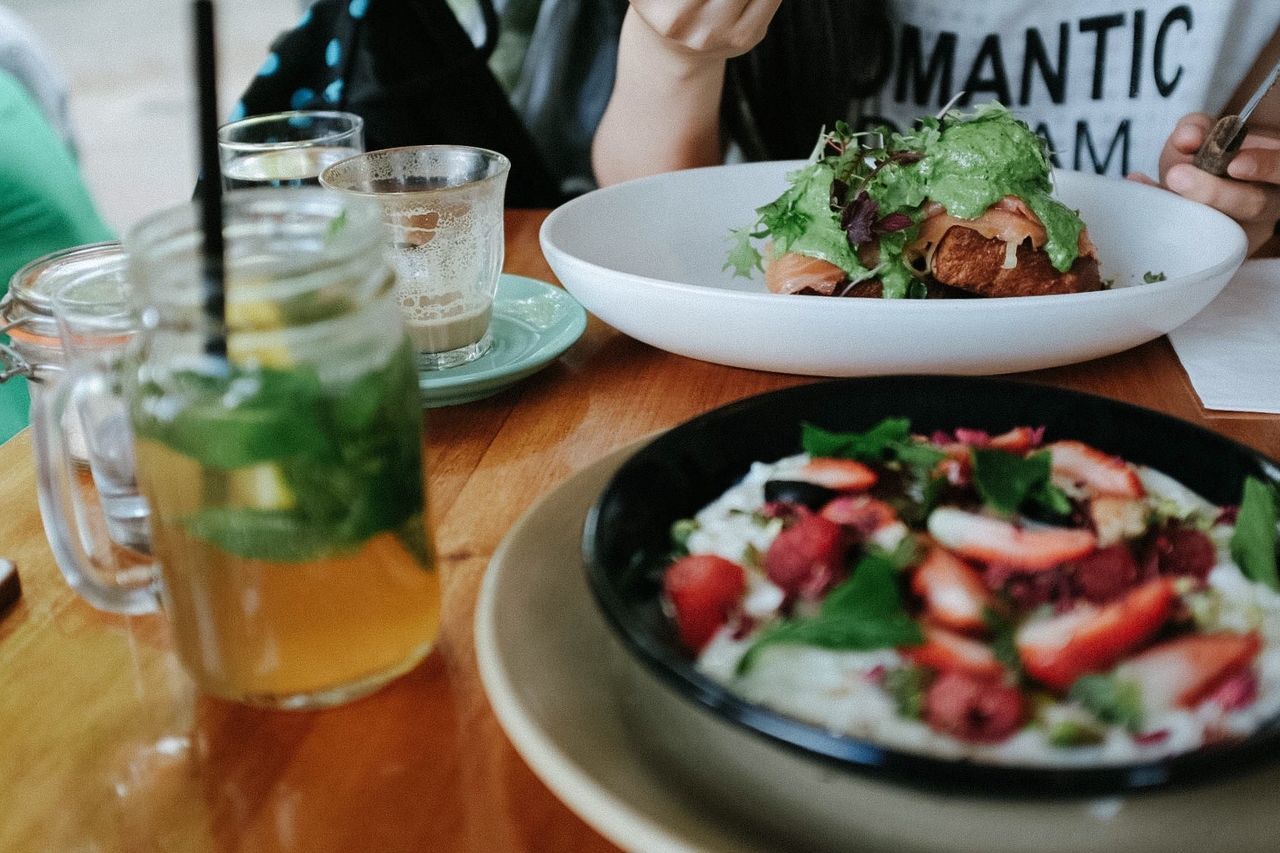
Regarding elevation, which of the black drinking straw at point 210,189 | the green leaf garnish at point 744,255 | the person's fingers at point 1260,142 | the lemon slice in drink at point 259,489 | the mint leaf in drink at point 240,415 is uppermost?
the black drinking straw at point 210,189

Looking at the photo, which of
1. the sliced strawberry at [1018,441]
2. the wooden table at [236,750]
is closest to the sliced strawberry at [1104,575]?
the sliced strawberry at [1018,441]

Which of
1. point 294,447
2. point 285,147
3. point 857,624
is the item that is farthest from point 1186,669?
point 285,147

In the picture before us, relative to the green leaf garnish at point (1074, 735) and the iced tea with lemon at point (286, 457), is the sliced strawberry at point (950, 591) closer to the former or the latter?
the green leaf garnish at point (1074, 735)

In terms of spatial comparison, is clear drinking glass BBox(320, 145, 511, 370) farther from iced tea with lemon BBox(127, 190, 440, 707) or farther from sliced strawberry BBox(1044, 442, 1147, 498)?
sliced strawberry BBox(1044, 442, 1147, 498)

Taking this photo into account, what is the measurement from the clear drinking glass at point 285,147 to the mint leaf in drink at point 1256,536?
99 centimetres

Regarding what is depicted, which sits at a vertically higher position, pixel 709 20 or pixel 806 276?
pixel 709 20

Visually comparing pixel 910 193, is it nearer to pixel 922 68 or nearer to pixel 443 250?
pixel 443 250

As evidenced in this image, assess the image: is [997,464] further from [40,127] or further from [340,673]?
[40,127]

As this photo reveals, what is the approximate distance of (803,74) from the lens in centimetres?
187

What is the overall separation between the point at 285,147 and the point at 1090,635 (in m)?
1.09

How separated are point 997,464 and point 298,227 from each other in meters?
0.41

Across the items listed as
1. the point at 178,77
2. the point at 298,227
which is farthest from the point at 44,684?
the point at 178,77

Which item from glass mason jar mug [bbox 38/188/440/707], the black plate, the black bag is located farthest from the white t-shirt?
glass mason jar mug [bbox 38/188/440/707]

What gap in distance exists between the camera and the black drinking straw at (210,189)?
0.48m
